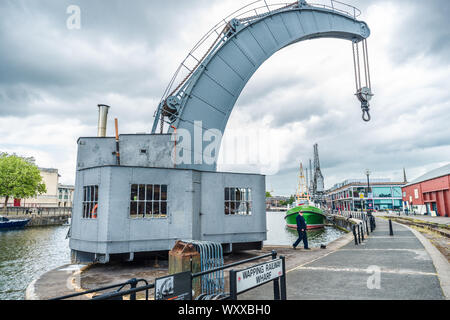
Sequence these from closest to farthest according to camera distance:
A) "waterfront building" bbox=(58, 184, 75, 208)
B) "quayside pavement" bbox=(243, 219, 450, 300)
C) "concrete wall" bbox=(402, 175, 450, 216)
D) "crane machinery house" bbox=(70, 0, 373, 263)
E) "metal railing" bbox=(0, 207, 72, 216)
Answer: "quayside pavement" bbox=(243, 219, 450, 300)
"crane machinery house" bbox=(70, 0, 373, 263)
"concrete wall" bbox=(402, 175, 450, 216)
"metal railing" bbox=(0, 207, 72, 216)
"waterfront building" bbox=(58, 184, 75, 208)

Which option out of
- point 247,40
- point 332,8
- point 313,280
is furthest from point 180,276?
point 332,8

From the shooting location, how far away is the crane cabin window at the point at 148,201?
10.6 metres

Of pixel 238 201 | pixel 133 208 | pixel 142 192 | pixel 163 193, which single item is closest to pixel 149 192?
pixel 142 192

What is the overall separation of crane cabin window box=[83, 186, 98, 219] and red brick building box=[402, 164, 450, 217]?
4062cm

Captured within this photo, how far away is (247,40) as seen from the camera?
54.5 feet

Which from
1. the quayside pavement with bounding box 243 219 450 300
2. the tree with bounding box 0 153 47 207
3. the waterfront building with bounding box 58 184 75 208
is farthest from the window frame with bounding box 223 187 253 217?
the waterfront building with bounding box 58 184 75 208

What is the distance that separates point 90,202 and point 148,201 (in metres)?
2.26

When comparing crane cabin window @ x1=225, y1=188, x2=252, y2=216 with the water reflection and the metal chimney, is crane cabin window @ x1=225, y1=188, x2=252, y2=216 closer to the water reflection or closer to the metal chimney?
the metal chimney

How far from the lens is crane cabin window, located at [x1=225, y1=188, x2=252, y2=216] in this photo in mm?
12680

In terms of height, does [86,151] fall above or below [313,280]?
above

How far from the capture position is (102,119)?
573 inches

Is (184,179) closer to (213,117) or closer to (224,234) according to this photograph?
(224,234)

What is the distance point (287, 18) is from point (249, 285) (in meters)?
18.1
